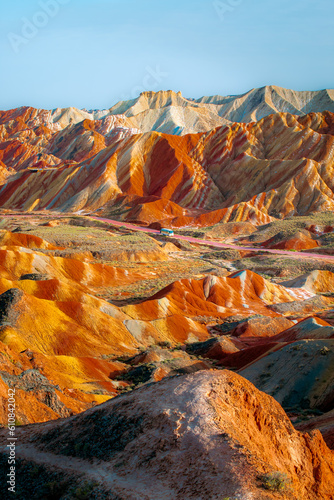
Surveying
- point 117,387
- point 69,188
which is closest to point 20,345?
point 117,387

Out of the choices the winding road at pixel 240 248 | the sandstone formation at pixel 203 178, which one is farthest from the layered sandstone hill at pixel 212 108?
the winding road at pixel 240 248

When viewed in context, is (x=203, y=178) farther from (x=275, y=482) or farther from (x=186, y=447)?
(x=275, y=482)

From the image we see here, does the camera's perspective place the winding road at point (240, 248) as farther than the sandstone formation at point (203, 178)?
No

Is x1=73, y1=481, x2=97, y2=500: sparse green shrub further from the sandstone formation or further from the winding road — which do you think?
the sandstone formation

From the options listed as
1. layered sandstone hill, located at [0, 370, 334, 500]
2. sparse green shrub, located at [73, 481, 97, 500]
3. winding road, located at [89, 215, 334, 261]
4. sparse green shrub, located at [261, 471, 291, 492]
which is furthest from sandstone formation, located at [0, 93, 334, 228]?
sparse green shrub, located at [261, 471, 291, 492]

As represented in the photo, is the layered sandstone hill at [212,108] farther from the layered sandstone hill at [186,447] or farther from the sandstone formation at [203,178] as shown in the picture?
the layered sandstone hill at [186,447]

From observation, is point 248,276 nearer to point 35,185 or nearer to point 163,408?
point 163,408
